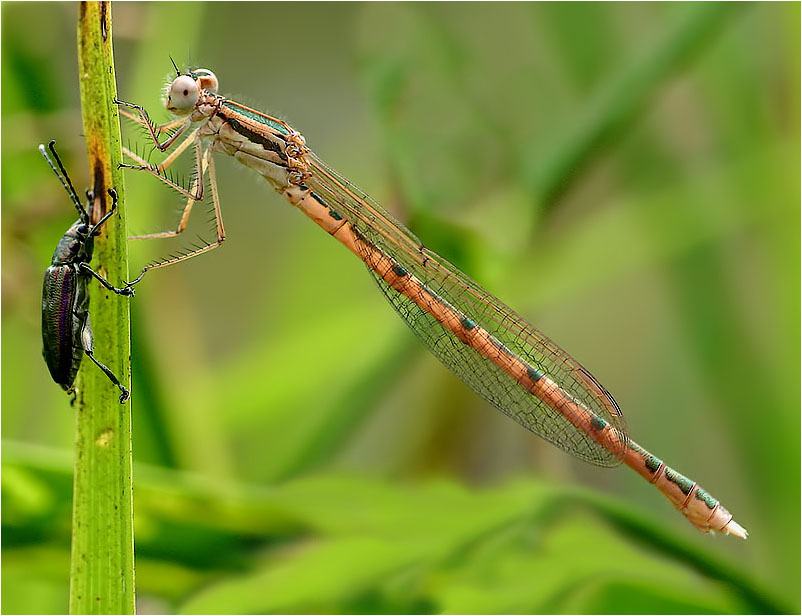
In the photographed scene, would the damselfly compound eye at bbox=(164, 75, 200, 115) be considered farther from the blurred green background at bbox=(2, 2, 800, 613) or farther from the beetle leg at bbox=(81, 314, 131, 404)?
the beetle leg at bbox=(81, 314, 131, 404)

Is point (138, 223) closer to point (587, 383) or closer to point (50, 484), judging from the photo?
point (50, 484)

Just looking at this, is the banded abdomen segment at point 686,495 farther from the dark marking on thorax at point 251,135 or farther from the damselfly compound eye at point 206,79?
the damselfly compound eye at point 206,79

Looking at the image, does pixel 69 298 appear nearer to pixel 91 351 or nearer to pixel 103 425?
pixel 91 351

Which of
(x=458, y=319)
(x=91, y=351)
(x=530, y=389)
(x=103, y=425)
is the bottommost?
(x=103, y=425)

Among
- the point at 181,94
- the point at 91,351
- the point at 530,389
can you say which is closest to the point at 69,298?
the point at 91,351

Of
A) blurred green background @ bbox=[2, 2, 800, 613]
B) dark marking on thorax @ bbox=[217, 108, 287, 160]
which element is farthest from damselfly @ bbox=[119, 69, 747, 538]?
blurred green background @ bbox=[2, 2, 800, 613]

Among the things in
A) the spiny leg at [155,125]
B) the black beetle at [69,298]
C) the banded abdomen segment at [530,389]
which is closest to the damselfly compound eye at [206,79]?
the spiny leg at [155,125]

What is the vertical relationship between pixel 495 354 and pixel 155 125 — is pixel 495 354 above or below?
below
